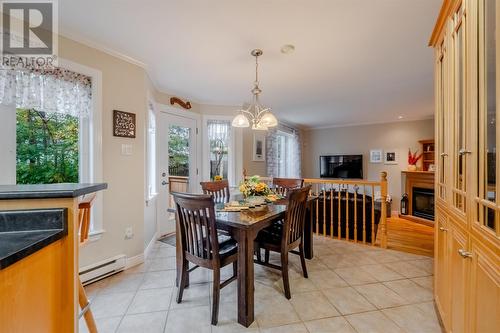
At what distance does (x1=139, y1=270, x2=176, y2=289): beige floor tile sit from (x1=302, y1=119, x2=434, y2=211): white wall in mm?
5834

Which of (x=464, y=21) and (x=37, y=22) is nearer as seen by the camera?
(x=464, y=21)

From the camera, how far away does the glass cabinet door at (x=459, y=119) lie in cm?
123

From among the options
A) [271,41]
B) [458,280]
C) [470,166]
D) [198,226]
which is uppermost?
[271,41]

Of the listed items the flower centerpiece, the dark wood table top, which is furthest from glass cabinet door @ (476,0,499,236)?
the flower centerpiece

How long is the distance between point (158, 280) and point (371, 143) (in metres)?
6.22

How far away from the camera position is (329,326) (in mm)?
1707

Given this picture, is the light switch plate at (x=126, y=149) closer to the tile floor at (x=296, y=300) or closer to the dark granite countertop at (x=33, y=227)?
the tile floor at (x=296, y=300)

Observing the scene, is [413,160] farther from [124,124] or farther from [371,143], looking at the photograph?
[124,124]

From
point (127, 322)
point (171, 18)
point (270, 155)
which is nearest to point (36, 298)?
point (127, 322)

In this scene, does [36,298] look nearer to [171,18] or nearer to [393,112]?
[171,18]

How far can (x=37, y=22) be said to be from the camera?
1.98 m

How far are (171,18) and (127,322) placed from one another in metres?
2.38

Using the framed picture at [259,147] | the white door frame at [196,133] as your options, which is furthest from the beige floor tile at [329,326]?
the framed picture at [259,147]

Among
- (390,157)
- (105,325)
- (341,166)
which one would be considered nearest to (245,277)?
(105,325)
